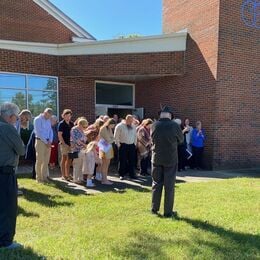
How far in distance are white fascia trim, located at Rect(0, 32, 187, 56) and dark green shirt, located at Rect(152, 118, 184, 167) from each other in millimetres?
8912

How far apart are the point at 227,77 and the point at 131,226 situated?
9.38 m

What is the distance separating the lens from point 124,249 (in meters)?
5.43

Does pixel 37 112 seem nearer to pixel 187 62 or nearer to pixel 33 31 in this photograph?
pixel 33 31

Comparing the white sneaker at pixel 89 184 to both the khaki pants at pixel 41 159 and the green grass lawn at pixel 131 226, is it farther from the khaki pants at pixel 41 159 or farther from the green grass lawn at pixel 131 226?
the khaki pants at pixel 41 159

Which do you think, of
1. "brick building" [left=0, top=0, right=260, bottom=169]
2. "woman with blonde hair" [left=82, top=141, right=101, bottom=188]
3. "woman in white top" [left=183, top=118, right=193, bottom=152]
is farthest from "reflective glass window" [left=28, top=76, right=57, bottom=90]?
"woman with blonde hair" [left=82, top=141, right=101, bottom=188]

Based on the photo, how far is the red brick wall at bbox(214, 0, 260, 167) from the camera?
1443cm

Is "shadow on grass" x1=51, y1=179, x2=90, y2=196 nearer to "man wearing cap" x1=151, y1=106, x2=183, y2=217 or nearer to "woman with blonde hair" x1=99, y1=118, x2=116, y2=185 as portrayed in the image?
"woman with blonde hair" x1=99, y1=118, x2=116, y2=185

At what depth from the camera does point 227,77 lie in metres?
14.5

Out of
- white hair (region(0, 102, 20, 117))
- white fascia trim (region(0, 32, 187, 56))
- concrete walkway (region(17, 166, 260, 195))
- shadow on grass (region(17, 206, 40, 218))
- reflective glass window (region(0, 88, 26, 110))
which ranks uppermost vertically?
white fascia trim (region(0, 32, 187, 56))

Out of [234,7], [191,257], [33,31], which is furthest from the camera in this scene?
[33,31]

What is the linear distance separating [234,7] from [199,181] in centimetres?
684

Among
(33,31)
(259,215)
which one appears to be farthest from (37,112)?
(259,215)

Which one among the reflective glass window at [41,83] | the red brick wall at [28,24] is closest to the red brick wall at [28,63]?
the reflective glass window at [41,83]

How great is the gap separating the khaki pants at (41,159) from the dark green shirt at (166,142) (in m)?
3.73
